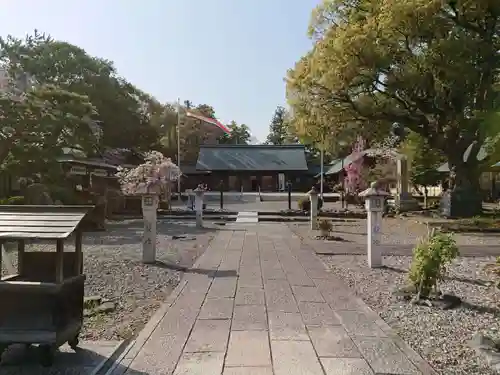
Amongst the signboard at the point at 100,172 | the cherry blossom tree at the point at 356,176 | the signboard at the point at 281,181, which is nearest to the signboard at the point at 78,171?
the signboard at the point at 100,172

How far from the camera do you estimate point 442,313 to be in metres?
5.73

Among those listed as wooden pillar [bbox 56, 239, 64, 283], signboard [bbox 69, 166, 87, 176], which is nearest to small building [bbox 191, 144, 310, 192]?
signboard [bbox 69, 166, 87, 176]

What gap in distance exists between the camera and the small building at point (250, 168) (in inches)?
1902

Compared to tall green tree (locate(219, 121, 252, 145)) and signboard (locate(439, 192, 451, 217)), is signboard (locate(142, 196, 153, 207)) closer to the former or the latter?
signboard (locate(439, 192, 451, 217))

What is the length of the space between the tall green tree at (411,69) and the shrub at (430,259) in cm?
1062

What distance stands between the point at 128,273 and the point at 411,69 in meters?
14.7

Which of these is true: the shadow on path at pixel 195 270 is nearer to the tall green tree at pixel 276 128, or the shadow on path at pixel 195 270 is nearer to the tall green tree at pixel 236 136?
the tall green tree at pixel 236 136

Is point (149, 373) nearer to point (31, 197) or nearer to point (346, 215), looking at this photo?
point (31, 197)

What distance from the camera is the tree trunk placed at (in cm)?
2142

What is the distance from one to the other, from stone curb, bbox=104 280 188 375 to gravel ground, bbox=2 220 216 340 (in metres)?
0.11

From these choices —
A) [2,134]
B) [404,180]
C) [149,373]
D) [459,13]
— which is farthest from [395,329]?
[404,180]

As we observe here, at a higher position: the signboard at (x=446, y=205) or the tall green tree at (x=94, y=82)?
the tall green tree at (x=94, y=82)

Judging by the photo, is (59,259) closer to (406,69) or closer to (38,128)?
(38,128)

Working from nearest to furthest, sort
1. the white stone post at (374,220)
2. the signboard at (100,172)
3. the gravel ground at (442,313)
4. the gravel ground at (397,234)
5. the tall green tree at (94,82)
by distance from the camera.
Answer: the gravel ground at (442,313)
the white stone post at (374,220)
the gravel ground at (397,234)
the signboard at (100,172)
the tall green tree at (94,82)
